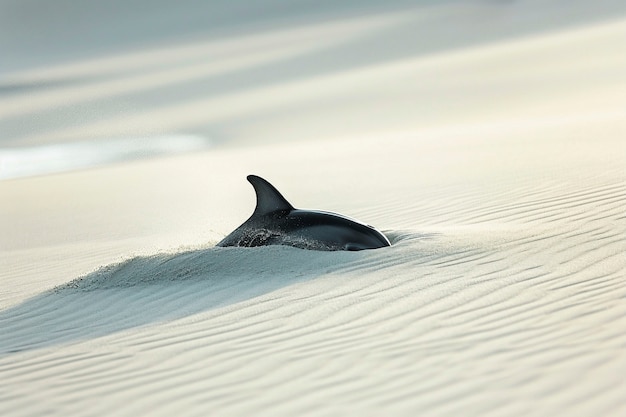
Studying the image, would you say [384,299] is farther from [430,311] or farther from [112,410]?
[112,410]

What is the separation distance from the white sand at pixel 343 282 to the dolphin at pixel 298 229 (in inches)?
8.2

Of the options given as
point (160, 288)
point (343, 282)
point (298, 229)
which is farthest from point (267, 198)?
point (343, 282)

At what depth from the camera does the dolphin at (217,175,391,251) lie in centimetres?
891

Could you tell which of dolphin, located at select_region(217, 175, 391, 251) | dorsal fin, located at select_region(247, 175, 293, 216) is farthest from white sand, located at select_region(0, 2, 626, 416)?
dorsal fin, located at select_region(247, 175, 293, 216)

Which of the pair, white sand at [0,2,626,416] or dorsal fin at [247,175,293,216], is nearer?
white sand at [0,2,626,416]

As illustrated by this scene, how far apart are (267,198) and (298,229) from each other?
0.41 meters

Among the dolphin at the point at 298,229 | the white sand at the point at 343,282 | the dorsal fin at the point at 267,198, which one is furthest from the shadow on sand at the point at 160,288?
the dorsal fin at the point at 267,198

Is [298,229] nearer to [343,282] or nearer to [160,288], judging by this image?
[343,282]

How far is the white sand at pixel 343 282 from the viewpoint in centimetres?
560

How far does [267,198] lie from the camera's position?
9016mm

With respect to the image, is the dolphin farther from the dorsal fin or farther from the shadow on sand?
the shadow on sand

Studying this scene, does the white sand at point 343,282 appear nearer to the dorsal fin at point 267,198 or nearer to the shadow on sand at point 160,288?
the shadow on sand at point 160,288

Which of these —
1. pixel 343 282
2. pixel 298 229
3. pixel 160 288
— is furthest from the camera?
pixel 298 229

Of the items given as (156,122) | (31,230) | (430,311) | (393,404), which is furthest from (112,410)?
(156,122)
